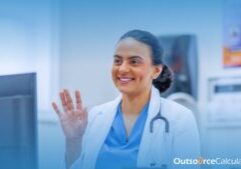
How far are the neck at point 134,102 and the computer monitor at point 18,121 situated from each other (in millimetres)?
413

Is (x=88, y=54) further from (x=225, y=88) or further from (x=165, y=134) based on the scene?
(x=225, y=88)

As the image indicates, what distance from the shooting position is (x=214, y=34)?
196 cm

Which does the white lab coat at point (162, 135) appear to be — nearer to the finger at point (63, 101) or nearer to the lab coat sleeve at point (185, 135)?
the lab coat sleeve at point (185, 135)

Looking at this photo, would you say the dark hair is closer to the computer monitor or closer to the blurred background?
the blurred background

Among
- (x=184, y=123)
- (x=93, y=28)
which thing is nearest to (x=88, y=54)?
(x=93, y=28)

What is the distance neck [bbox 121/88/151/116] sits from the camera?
6.58 feet

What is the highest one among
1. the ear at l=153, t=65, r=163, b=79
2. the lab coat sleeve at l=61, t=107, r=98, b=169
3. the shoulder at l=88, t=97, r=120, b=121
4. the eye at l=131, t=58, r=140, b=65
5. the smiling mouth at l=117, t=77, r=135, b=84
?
the eye at l=131, t=58, r=140, b=65

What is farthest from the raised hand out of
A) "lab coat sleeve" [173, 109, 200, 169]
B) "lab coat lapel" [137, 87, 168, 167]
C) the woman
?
"lab coat sleeve" [173, 109, 200, 169]

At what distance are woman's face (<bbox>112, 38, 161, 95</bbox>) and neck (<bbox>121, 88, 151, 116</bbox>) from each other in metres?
0.02

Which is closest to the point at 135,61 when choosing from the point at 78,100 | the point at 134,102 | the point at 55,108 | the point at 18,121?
the point at 134,102

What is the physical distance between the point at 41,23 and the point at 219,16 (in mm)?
786

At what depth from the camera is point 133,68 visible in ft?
6.51

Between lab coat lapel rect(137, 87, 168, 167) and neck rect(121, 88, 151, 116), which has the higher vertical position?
neck rect(121, 88, 151, 116)

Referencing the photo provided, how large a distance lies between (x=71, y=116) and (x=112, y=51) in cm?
34
